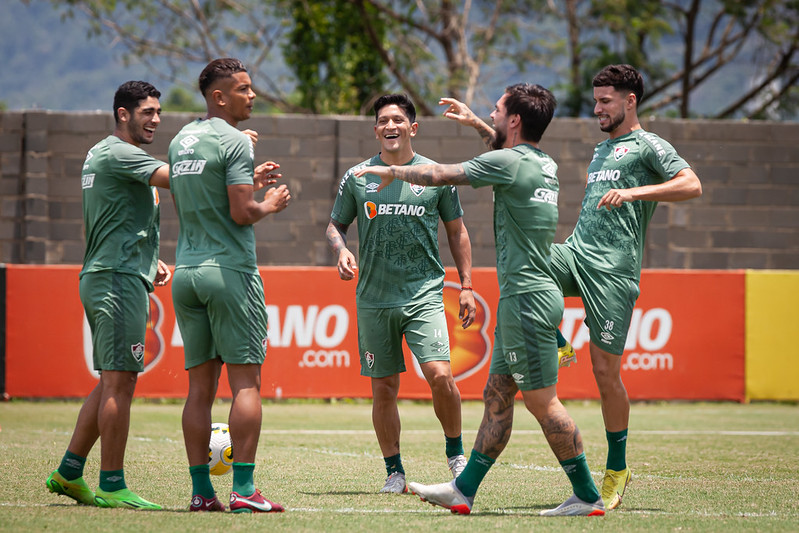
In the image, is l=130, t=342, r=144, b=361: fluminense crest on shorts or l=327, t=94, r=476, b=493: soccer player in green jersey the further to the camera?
l=327, t=94, r=476, b=493: soccer player in green jersey

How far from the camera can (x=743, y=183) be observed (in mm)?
14562

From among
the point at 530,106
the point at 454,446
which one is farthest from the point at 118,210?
the point at 454,446

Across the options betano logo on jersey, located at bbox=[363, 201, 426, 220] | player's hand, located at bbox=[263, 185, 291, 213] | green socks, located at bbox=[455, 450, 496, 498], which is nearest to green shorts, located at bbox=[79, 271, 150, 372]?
player's hand, located at bbox=[263, 185, 291, 213]

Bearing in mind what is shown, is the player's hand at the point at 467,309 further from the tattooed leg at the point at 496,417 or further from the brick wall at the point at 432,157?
the brick wall at the point at 432,157

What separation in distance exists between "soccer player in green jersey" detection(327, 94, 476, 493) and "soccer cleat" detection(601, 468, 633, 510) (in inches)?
39.6

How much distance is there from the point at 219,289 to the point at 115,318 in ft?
2.31

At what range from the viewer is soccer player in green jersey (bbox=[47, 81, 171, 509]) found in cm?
523

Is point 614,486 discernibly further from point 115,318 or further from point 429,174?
point 115,318

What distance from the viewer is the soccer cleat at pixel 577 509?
198 inches

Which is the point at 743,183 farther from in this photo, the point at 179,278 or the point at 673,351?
the point at 179,278

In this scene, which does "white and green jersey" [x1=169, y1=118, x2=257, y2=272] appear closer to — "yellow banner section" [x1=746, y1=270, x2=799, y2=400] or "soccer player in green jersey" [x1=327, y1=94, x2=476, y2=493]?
"soccer player in green jersey" [x1=327, y1=94, x2=476, y2=493]

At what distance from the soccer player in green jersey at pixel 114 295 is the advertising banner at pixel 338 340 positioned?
20.1 feet

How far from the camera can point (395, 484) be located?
238 inches

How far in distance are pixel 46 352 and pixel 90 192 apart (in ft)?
22.6
